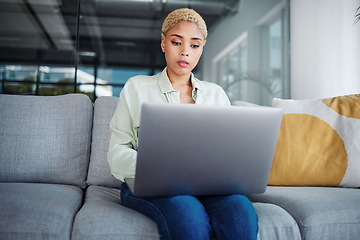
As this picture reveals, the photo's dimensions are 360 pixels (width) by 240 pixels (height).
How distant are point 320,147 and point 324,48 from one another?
1.46 m

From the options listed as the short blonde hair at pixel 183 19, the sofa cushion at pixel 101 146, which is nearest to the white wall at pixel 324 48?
the short blonde hair at pixel 183 19

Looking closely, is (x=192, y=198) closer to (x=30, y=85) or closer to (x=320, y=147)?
(x=320, y=147)

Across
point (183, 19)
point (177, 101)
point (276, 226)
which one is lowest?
point (276, 226)

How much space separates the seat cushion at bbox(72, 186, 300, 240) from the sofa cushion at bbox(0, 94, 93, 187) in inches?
17.4

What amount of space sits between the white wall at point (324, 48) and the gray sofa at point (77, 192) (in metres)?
1.39

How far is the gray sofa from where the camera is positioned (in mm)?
1008

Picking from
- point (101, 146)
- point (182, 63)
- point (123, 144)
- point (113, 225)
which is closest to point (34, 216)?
point (113, 225)

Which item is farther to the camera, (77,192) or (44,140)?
(44,140)

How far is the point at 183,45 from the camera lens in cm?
130

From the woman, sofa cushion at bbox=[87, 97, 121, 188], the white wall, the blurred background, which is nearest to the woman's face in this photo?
the woman

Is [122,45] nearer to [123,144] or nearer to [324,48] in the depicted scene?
[324,48]

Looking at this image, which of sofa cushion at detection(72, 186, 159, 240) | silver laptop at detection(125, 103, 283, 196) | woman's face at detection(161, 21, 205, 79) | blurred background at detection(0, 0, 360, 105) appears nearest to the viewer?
silver laptop at detection(125, 103, 283, 196)

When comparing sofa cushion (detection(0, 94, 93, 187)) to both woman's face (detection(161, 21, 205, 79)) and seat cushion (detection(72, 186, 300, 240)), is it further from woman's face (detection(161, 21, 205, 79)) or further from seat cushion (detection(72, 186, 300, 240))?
woman's face (detection(161, 21, 205, 79))

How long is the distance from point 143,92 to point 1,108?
29.7 inches
